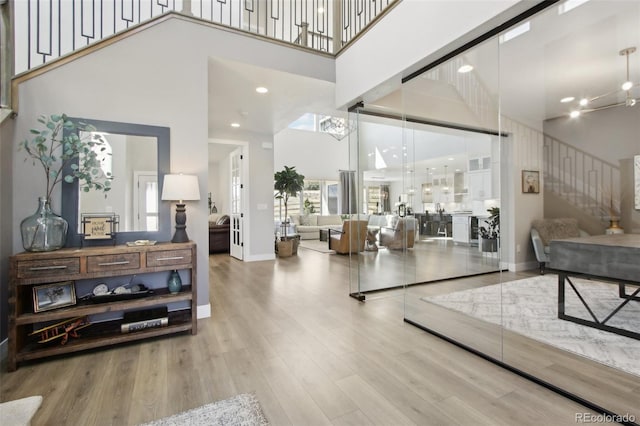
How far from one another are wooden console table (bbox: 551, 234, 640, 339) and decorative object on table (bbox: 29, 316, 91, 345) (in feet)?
14.0

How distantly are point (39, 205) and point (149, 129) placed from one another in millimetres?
1067

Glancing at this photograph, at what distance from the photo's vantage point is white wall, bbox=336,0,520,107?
2.09m

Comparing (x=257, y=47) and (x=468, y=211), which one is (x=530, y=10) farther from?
(x=257, y=47)

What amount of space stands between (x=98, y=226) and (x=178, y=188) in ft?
2.45

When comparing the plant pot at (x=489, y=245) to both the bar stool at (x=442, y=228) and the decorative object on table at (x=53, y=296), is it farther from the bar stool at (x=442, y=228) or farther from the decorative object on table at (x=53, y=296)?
the decorative object on table at (x=53, y=296)

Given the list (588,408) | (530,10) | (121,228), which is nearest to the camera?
(588,408)

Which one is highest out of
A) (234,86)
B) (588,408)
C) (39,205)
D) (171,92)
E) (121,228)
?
(234,86)

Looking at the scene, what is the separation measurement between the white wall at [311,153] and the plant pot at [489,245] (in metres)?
7.40

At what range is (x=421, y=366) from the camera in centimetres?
202

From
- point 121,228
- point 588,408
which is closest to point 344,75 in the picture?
point 121,228

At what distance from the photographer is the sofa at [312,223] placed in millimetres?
9729

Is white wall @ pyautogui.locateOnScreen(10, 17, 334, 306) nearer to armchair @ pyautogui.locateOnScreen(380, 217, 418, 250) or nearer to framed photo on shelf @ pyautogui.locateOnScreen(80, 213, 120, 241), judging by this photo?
framed photo on shelf @ pyautogui.locateOnScreen(80, 213, 120, 241)

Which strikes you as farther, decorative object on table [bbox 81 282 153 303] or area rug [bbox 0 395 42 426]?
decorative object on table [bbox 81 282 153 303]

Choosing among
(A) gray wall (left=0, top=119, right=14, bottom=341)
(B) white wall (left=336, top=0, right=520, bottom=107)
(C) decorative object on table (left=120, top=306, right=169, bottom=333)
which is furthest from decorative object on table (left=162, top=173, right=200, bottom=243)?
(B) white wall (left=336, top=0, right=520, bottom=107)
